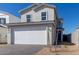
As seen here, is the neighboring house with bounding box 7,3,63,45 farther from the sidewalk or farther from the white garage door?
the sidewalk

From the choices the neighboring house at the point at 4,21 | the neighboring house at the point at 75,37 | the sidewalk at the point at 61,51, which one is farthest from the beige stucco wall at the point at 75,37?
the neighboring house at the point at 4,21

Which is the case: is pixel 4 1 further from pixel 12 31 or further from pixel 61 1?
pixel 61 1

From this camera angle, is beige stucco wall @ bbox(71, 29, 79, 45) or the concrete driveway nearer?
the concrete driveway

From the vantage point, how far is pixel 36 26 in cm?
1262

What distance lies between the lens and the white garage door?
12695 mm

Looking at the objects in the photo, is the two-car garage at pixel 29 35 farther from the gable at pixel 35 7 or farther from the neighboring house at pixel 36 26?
the gable at pixel 35 7

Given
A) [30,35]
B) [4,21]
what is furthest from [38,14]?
[4,21]

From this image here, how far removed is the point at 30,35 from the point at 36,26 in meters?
0.44

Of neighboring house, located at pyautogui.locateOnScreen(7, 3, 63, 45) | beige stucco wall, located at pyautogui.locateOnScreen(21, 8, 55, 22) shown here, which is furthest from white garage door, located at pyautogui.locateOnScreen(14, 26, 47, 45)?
beige stucco wall, located at pyautogui.locateOnScreen(21, 8, 55, 22)

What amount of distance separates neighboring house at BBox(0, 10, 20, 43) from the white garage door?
42cm

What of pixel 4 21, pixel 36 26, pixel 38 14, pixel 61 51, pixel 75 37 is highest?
pixel 38 14

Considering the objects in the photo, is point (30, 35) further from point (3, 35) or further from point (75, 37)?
point (75, 37)

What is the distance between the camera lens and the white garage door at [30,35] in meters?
12.7
